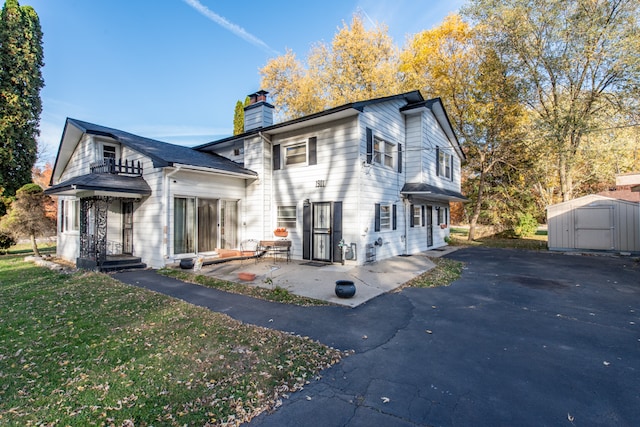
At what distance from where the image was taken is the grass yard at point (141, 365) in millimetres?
2686

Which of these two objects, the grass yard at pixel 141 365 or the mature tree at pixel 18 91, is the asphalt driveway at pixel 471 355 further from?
the mature tree at pixel 18 91

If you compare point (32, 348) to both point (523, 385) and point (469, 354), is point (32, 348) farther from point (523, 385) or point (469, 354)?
point (523, 385)

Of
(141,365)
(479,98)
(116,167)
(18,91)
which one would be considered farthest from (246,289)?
(18,91)

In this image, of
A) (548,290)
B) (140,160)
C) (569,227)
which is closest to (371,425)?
(548,290)

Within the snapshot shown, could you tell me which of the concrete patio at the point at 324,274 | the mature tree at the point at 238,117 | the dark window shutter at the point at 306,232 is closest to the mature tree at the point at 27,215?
the concrete patio at the point at 324,274

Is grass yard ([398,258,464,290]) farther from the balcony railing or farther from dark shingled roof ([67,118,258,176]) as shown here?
the balcony railing

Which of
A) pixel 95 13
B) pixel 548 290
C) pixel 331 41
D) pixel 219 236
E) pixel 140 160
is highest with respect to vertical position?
pixel 331 41

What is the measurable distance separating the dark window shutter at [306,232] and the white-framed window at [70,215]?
956 centimetres

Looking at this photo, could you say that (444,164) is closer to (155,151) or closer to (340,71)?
(340,71)

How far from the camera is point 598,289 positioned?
734 centimetres

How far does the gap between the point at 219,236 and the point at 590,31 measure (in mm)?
19672

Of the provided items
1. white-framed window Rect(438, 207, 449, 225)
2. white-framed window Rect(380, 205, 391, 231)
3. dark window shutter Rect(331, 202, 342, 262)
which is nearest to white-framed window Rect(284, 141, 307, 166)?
dark window shutter Rect(331, 202, 342, 262)

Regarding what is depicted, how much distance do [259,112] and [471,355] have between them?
40.3 ft

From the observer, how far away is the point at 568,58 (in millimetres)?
15648
